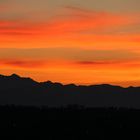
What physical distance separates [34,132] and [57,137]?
197 inches

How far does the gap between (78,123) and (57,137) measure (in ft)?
56.9

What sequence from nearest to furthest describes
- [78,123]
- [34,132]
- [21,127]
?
[34,132]
[21,127]
[78,123]

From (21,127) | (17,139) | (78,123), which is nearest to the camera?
(17,139)

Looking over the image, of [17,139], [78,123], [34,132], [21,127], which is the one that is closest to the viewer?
[17,139]

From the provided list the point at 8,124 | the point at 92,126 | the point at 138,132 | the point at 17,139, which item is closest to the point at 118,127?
the point at 92,126

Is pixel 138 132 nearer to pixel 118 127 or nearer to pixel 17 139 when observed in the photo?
pixel 118 127

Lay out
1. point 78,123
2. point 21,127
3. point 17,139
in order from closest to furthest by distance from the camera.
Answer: point 17,139 → point 21,127 → point 78,123

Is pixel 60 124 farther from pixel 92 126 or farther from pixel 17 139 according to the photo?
pixel 17 139

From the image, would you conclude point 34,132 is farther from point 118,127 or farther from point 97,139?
point 118,127

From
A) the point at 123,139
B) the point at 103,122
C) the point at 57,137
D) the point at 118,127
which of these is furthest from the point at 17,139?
the point at 103,122

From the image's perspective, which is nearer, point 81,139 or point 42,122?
point 81,139

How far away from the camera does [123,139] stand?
62688mm

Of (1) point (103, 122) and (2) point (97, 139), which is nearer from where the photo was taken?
(2) point (97, 139)

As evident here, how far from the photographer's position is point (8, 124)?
2955 inches
